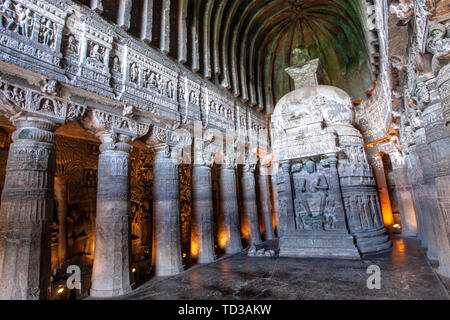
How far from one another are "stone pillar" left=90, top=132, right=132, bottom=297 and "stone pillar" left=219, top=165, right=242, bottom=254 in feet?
14.1

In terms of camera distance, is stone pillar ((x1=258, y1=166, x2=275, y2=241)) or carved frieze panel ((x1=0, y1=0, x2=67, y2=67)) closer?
carved frieze panel ((x1=0, y1=0, x2=67, y2=67))

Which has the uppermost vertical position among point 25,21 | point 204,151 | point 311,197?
point 25,21

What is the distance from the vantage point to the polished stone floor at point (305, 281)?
4180mm

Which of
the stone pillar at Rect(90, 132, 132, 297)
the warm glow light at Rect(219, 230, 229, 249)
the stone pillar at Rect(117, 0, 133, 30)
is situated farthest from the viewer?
the warm glow light at Rect(219, 230, 229, 249)

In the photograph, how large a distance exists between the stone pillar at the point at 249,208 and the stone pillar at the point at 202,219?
3.10m

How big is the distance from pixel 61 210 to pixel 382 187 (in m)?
14.1

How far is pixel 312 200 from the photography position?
775 centimetres

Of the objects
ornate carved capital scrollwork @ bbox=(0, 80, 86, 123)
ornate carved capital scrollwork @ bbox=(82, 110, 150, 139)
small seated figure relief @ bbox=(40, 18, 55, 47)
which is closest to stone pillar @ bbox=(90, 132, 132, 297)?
ornate carved capital scrollwork @ bbox=(82, 110, 150, 139)

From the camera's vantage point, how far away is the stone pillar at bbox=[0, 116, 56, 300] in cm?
407

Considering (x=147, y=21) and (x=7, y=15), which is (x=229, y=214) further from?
(x=7, y=15)

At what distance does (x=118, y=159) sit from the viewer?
5.94m

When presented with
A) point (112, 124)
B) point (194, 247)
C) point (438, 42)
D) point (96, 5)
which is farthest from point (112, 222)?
point (438, 42)

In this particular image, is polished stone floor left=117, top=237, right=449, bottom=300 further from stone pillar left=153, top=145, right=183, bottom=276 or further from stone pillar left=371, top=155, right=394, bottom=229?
stone pillar left=371, top=155, right=394, bottom=229
